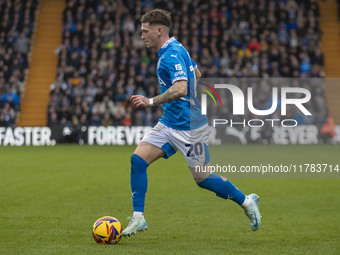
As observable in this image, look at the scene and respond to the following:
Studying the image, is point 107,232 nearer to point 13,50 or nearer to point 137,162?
point 137,162

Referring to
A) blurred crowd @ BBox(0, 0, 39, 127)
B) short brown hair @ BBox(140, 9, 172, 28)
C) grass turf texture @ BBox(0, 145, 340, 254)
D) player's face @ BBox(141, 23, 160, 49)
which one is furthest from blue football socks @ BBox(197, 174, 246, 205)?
blurred crowd @ BBox(0, 0, 39, 127)

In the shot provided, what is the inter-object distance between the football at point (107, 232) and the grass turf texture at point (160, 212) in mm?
87

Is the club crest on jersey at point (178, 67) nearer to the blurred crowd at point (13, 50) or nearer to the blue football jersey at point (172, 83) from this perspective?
the blue football jersey at point (172, 83)

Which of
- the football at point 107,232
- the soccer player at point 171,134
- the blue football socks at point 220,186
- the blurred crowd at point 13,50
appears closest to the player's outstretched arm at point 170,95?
the soccer player at point 171,134

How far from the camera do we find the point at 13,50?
28.4 m

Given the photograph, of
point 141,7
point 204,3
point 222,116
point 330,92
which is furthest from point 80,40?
point 330,92

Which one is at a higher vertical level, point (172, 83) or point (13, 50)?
point (13, 50)

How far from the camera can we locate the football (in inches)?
264

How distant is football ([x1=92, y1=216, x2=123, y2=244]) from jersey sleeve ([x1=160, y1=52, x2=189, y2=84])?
1540mm

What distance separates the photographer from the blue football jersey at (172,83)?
6891mm

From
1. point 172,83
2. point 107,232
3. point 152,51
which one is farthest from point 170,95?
point 152,51

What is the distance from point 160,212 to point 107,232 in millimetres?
2388

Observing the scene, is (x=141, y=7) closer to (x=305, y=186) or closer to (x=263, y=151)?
(x=263, y=151)

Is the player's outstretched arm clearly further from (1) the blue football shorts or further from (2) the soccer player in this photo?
(1) the blue football shorts
